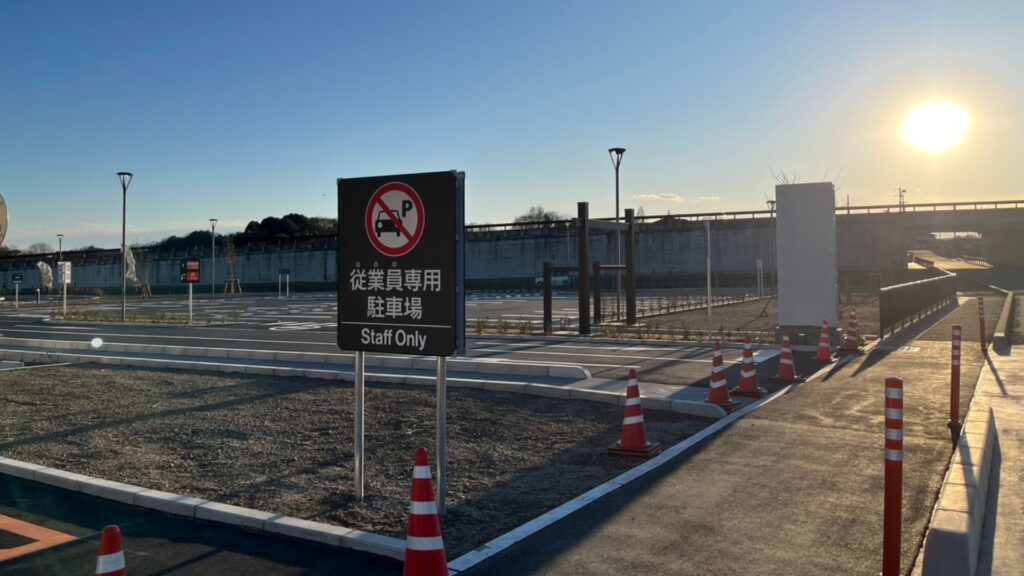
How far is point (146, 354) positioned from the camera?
699 inches

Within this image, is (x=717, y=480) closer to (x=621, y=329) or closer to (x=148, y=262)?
(x=621, y=329)

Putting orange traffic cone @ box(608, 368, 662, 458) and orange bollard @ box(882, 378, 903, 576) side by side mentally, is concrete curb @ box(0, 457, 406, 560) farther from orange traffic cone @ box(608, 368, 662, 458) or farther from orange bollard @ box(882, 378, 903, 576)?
orange traffic cone @ box(608, 368, 662, 458)

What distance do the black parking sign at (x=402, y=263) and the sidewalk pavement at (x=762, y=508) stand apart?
68.4 inches

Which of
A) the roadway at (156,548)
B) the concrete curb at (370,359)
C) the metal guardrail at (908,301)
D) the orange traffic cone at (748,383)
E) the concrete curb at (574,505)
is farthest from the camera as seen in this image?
the metal guardrail at (908,301)

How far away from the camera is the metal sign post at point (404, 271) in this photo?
5.58 meters

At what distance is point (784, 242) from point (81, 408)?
14.7 m

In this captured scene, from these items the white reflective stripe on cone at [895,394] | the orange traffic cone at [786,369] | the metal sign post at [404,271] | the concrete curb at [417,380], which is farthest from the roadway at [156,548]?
the orange traffic cone at [786,369]

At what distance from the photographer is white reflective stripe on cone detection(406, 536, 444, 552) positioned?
412 cm

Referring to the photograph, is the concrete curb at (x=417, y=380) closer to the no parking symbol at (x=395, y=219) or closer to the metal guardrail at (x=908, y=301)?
the no parking symbol at (x=395, y=219)

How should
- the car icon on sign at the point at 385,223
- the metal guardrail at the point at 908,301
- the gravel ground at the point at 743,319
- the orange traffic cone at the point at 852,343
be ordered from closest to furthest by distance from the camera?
the car icon on sign at the point at 385,223 → the orange traffic cone at the point at 852,343 → the metal guardrail at the point at 908,301 → the gravel ground at the point at 743,319

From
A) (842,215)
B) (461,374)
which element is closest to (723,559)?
(461,374)

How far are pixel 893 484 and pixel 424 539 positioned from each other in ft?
8.54

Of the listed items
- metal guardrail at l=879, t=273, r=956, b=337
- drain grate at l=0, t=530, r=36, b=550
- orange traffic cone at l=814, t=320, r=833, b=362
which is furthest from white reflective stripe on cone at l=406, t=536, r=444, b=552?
metal guardrail at l=879, t=273, r=956, b=337

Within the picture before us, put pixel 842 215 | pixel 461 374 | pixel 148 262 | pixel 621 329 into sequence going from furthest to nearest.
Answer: pixel 148 262
pixel 842 215
pixel 621 329
pixel 461 374
